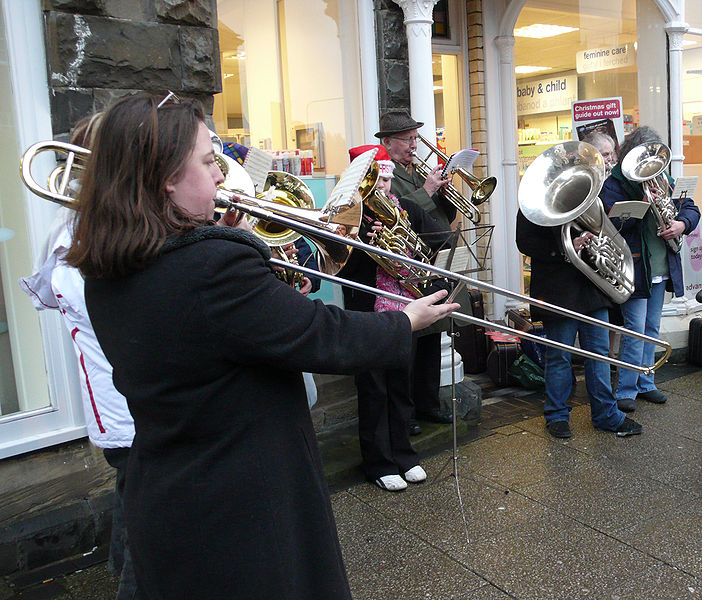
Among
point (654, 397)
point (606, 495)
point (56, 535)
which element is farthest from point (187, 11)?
point (654, 397)

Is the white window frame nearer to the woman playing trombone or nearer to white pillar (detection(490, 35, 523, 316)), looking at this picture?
the woman playing trombone

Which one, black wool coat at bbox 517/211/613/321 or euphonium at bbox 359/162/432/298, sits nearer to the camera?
euphonium at bbox 359/162/432/298

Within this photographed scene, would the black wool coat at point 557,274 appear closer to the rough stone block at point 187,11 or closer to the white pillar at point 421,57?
the white pillar at point 421,57

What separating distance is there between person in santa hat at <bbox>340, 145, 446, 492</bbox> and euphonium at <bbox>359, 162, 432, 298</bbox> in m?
0.10

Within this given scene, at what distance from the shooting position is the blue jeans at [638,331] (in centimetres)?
540

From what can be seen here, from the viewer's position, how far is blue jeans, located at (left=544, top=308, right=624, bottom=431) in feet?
15.8

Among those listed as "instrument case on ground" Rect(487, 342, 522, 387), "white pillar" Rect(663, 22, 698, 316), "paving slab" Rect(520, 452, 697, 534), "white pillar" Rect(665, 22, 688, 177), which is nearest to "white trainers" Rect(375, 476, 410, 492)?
"paving slab" Rect(520, 452, 697, 534)

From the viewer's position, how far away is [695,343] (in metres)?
6.58

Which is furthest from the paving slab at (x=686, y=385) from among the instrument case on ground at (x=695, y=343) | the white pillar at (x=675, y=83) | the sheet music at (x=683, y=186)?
the white pillar at (x=675, y=83)

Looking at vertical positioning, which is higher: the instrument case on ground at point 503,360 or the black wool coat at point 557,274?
the black wool coat at point 557,274

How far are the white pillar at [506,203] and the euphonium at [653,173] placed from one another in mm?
2056

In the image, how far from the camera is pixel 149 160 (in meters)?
1.55

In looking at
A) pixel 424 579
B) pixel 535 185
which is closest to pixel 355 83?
pixel 535 185

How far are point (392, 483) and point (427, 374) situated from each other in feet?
3.74
